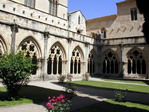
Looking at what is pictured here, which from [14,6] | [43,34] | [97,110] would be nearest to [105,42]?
[43,34]

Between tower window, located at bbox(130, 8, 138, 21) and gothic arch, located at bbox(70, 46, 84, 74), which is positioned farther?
tower window, located at bbox(130, 8, 138, 21)

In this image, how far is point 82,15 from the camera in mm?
28016

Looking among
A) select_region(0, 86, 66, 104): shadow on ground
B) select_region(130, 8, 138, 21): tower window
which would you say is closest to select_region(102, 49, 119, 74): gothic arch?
select_region(130, 8, 138, 21): tower window

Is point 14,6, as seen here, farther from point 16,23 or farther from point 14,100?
point 14,100

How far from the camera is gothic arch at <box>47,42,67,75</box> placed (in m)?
16.3

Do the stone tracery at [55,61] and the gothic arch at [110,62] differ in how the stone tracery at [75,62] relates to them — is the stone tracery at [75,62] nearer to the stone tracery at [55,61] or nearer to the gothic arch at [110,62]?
the stone tracery at [55,61]

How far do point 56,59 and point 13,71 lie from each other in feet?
34.2

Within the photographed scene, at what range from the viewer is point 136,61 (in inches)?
826

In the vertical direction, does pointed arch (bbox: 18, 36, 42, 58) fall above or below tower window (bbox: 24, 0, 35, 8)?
below

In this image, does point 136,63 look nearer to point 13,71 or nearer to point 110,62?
point 110,62

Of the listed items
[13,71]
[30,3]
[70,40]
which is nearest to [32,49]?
[70,40]

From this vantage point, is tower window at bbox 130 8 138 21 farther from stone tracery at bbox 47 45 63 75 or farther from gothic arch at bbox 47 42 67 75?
stone tracery at bbox 47 45 63 75

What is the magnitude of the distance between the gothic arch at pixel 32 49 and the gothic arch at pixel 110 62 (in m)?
11.5

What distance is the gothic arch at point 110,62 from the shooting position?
74.0 feet
